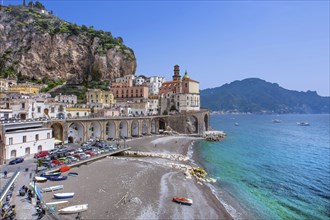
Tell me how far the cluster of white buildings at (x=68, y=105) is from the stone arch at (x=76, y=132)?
355 centimetres

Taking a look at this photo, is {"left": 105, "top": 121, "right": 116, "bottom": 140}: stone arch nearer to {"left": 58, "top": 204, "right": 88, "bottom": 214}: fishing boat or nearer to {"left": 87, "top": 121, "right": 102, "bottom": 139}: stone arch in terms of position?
{"left": 87, "top": 121, "right": 102, "bottom": 139}: stone arch

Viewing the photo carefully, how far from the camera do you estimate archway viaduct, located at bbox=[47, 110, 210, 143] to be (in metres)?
56.2

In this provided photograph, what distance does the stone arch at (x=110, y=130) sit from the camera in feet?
227

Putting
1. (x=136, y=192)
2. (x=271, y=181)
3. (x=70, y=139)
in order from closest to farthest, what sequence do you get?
(x=136, y=192)
(x=271, y=181)
(x=70, y=139)

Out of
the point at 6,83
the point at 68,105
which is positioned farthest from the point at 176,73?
the point at 6,83

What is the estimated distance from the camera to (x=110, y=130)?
231ft

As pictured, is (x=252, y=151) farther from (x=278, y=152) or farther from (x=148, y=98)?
(x=148, y=98)

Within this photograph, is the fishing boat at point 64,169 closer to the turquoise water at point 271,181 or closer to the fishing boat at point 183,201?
the fishing boat at point 183,201

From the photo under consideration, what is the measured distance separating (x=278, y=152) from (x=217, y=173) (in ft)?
105

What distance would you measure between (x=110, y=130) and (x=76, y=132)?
1144 cm

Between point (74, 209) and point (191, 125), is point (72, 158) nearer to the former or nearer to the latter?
point (74, 209)

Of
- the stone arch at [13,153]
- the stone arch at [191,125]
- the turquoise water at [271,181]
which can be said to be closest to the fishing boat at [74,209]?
the turquoise water at [271,181]

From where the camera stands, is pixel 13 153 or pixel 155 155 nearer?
pixel 13 153

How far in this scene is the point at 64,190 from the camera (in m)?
28.4
